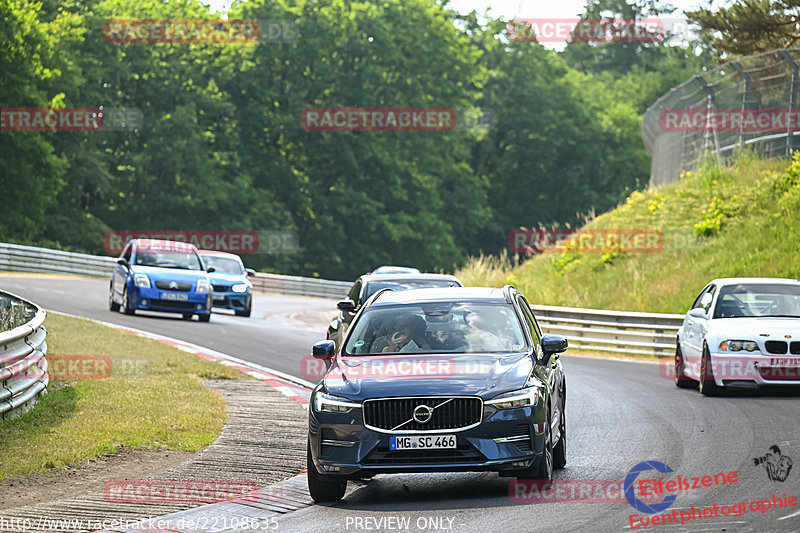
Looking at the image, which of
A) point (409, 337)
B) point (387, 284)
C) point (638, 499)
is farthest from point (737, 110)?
point (638, 499)

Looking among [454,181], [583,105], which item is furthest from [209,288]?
[583,105]

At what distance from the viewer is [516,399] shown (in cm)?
920

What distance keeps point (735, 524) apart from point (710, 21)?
105ft

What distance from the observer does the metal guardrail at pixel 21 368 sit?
38.4ft

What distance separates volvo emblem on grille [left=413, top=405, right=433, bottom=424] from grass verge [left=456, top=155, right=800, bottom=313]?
18.8 metres

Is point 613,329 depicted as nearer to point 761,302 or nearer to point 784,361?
point 761,302

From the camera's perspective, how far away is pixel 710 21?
1486 inches

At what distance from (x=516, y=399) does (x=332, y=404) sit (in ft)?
4.36

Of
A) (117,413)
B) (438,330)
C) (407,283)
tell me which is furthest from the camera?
(407,283)

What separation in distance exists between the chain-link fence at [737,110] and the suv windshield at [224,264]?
12.9 m

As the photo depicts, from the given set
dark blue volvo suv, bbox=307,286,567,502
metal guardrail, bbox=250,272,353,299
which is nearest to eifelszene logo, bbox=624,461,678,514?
dark blue volvo suv, bbox=307,286,567,502

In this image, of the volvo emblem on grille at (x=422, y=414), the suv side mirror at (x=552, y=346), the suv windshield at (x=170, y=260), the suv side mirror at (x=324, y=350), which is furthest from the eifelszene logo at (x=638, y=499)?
the suv windshield at (x=170, y=260)

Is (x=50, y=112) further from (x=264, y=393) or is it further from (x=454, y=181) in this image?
(x=264, y=393)

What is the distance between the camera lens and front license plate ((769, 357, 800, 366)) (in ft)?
51.5
